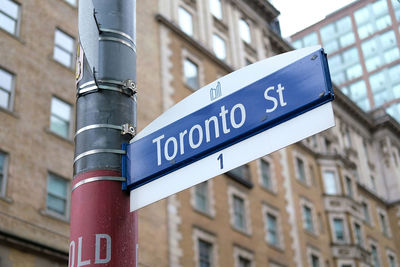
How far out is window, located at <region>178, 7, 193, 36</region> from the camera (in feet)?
120

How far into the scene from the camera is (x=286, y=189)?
128ft

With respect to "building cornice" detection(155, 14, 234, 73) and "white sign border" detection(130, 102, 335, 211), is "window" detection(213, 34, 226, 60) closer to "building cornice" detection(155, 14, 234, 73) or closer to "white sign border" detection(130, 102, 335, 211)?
"building cornice" detection(155, 14, 234, 73)

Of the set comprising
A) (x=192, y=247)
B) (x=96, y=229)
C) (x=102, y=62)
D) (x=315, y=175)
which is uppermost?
(x=315, y=175)

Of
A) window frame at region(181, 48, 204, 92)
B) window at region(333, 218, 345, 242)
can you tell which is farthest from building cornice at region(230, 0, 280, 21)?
window at region(333, 218, 345, 242)

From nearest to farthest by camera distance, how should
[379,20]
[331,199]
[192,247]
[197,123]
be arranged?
1. [197,123]
2. [192,247]
3. [331,199]
4. [379,20]

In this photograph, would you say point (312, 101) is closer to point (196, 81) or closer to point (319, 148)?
point (196, 81)

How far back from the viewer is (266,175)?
37938mm

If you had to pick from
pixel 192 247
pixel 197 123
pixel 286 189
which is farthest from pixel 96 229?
pixel 286 189

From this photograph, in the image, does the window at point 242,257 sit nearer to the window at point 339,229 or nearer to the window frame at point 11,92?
the window at point 339,229

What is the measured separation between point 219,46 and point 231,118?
116 ft

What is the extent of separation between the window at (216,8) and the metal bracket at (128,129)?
3595 centimetres

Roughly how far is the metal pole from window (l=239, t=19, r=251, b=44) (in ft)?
124

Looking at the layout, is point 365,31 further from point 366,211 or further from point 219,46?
point 219,46

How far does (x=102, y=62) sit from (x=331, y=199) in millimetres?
40431
